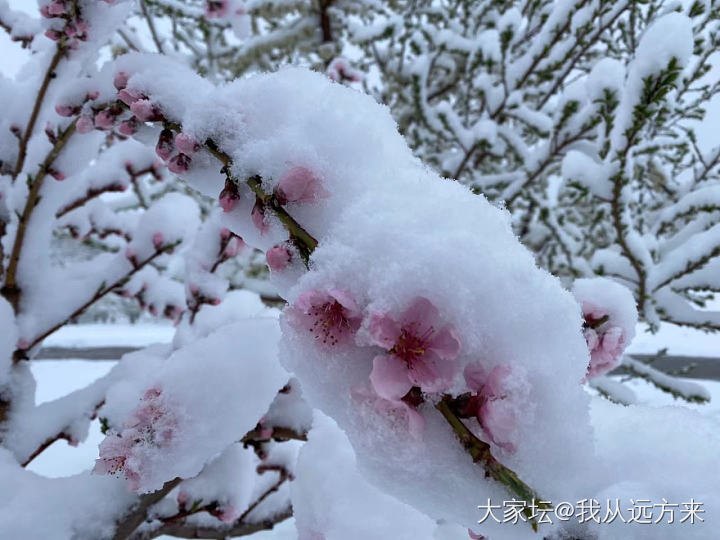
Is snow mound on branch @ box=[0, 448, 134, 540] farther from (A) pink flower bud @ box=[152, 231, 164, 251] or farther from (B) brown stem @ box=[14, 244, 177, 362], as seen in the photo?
(A) pink flower bud @ box=[152, 231, 164, 251]

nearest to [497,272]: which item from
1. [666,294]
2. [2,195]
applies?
[2,195]

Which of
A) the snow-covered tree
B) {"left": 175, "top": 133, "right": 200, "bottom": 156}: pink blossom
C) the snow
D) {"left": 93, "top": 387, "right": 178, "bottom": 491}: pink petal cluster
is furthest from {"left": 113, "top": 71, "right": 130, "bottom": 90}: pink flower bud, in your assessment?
the snow

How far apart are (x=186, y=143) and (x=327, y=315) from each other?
1.04 feet

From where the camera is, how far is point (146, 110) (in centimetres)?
65

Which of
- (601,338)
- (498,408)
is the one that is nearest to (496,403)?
(498,408)

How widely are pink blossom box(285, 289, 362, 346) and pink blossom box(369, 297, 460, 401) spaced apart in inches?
1.3

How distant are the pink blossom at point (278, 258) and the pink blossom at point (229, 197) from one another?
111 mm

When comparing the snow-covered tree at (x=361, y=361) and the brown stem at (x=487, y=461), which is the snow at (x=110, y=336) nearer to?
the snow-covered tree at (x=361, y=361)

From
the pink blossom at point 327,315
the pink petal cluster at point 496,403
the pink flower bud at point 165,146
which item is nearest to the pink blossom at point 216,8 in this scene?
the pink flower bud at point 165,146

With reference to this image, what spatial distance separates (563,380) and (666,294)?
5.34 feet

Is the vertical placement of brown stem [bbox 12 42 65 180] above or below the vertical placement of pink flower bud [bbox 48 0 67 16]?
below

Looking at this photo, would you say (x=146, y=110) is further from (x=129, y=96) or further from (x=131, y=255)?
(x=131, y=255)

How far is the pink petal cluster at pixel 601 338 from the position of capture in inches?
27.2

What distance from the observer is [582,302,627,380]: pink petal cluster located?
691 mm
